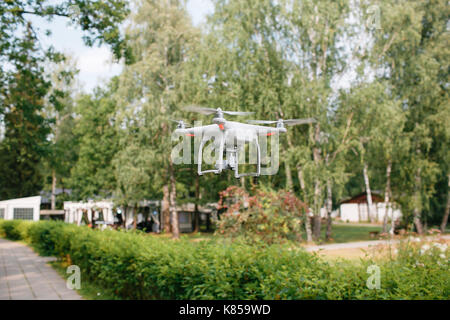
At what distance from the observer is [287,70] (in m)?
14.4

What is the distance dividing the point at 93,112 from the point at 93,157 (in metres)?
3.37

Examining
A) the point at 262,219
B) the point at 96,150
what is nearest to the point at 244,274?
the point at 262,219

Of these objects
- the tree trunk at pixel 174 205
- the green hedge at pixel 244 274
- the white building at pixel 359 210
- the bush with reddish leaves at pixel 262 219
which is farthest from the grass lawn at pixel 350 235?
the green hedge at pixel 244 274

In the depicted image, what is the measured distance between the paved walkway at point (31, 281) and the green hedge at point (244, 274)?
1498 millimetres

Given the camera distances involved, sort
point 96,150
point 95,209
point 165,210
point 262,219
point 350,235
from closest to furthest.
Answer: point 262,219, point 350,235, point 95,209, point 96,150, point 165,210

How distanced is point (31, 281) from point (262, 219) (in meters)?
5.67

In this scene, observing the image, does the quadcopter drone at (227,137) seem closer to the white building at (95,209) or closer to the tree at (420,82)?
the tree at (420,82)

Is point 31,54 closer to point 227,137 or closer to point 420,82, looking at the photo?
point 227,137

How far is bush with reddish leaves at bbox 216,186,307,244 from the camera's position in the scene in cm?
796

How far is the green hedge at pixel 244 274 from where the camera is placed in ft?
8.90

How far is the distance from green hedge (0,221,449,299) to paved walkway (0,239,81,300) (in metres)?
1.50

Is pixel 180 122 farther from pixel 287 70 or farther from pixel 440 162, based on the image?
pixel 440 162

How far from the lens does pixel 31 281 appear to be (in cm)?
850

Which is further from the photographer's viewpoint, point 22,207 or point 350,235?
point 22,207
